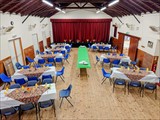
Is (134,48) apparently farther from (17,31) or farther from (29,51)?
(17,31)

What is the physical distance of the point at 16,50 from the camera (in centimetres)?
955

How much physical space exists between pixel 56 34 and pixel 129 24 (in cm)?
1005

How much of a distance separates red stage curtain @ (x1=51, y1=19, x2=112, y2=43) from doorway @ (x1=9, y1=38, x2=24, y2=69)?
865 centimetres

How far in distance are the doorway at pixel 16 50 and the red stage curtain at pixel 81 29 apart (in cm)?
865

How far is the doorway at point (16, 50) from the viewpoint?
8.98 m

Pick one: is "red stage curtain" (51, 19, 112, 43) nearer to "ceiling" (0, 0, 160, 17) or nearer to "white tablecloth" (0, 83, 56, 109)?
"ceiling" (0, 0, 160, 17)

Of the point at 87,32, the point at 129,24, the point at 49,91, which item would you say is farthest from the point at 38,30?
the point at 49,91

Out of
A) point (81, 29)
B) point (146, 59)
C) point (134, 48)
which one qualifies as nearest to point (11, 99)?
→ point (146, 59)

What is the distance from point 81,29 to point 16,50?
10466 mm

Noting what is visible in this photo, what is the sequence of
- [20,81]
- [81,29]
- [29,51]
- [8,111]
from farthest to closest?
[81,29], [29,51], [20,81], [8,111]

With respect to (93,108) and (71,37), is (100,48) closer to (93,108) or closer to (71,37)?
(71,37)

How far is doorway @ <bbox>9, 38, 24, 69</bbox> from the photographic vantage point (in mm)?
8984

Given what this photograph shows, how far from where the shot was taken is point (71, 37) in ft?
60.6

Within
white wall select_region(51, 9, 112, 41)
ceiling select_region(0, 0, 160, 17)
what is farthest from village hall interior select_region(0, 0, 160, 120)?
white wall select_region(51, 9, 112, 41)
